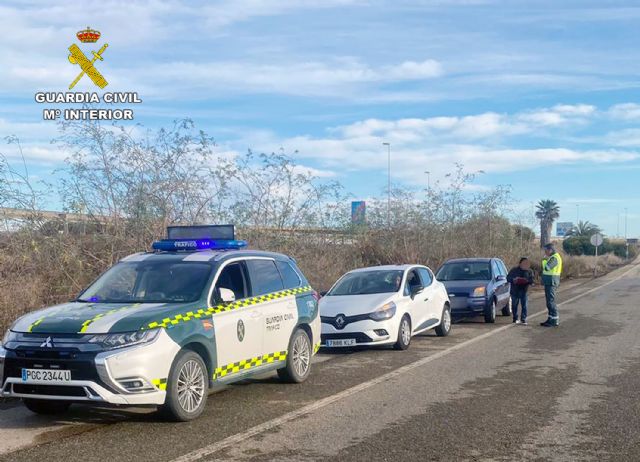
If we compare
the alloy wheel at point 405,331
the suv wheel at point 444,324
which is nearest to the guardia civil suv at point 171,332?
the alloy wheel at point 405,331

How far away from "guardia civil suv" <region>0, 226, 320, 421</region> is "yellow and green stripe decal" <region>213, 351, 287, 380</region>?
0.5 inches

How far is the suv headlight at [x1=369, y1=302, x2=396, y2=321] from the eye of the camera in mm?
12742

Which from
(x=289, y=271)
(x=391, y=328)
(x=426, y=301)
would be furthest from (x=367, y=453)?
(x=426, y=301)

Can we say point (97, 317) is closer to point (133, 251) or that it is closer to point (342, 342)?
point (342, 342)

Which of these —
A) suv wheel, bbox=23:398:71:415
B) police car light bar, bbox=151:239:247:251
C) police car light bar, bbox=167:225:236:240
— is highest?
police car light bar, bbox=167:225:236:240

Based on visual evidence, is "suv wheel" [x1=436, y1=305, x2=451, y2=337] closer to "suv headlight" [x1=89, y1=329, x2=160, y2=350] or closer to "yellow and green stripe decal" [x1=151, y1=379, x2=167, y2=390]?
"yellow and green stripe decal" [x1=151, y1=379, x2=167, y2=390]

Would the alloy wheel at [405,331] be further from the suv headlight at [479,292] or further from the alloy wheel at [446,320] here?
the suv headlight at [479,292]

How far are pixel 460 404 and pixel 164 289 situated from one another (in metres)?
3.55

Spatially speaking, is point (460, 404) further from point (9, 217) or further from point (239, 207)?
point (239, 207)

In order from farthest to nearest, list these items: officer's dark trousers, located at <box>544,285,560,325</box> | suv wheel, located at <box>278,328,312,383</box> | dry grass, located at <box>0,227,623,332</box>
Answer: officer's dark trousers, located at <box>544,285,560,325</box> < dry grass, located at <box>0,227,623,332</box> < suv wheel, located at <box>278,328,312,383</box>

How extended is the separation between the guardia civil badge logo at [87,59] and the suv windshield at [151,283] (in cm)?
810

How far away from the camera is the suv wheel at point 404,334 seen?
13023 millimetres

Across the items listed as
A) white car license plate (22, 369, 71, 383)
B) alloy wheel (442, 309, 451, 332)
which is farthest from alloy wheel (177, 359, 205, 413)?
alloy wheel (442, 309, 451, 332)

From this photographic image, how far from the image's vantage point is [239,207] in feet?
61.6
